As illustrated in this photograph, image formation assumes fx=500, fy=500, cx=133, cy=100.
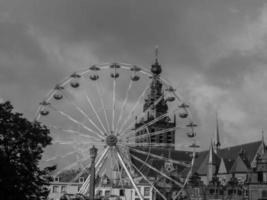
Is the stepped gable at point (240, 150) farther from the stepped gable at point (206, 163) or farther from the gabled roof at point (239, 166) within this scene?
A: the stepped gable at point (206, 163)

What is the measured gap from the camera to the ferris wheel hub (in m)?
48.7

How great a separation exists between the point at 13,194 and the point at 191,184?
79160 mm

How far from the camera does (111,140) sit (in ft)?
160

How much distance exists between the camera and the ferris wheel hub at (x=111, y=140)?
160 ft

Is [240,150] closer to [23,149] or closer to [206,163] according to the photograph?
[206,163]

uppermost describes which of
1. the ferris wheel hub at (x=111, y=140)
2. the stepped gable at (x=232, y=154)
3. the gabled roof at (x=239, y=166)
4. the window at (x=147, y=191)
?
the stepped gable at (x=232, y=154)

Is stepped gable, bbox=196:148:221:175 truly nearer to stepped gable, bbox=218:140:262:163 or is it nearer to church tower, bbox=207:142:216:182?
church tower, bbox=207:142:216:182

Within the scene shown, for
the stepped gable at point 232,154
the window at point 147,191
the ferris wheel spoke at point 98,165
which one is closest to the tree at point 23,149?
the ferris wheel spoke at point 98,165

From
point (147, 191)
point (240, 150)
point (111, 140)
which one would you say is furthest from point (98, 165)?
point (240, 150)

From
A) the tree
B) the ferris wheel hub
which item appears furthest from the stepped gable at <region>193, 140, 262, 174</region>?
the tree

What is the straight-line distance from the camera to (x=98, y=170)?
48219 millimetres

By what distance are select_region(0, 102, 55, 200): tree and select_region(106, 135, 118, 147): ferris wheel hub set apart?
11656mm

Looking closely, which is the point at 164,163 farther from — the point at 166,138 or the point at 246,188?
the point at 246,188

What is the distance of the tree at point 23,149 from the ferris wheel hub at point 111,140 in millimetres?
11656
